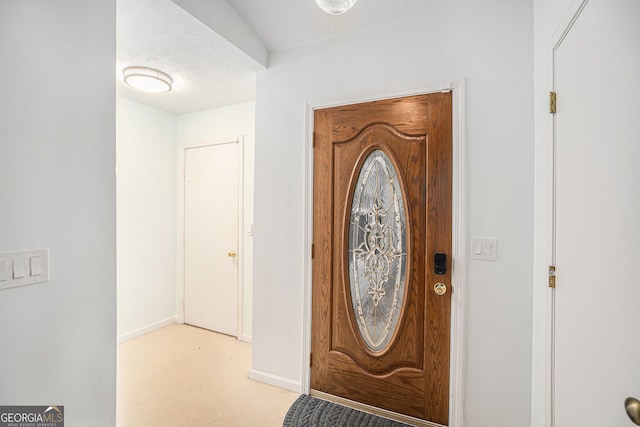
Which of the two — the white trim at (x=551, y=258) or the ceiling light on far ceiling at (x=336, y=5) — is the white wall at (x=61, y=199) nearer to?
the ceiling light on far ceiling at (x=336, y=5)

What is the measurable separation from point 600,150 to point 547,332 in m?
0.82

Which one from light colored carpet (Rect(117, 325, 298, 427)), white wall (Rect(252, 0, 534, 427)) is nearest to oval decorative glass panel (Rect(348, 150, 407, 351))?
white wall (Rect(252, 0, 534, 427))

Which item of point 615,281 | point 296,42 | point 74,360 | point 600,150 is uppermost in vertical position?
point 296,42

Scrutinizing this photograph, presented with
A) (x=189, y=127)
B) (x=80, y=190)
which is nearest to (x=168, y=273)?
(x=189, y=127)

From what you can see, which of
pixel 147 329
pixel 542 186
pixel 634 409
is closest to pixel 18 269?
pixel 634 409

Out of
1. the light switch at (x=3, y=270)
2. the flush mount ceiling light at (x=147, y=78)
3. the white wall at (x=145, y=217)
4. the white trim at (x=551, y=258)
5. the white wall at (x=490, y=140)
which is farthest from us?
the white wall at (x=145, y=217)

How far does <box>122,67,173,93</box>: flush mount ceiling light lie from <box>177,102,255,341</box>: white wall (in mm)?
736

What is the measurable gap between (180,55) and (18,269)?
5.46 feet

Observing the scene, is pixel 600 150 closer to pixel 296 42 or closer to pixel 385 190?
pixel 385 190

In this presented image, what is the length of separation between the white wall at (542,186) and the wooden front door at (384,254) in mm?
418

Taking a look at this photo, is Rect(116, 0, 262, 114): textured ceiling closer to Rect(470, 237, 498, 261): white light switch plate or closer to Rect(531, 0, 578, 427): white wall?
Rect(531, 0, 578, 427): white wall

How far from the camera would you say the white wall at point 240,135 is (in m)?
3.03

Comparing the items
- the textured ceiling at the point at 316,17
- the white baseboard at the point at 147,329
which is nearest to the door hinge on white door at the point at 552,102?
the textured ceiling at the point at 316,17

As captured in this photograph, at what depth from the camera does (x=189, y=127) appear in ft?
11.2
